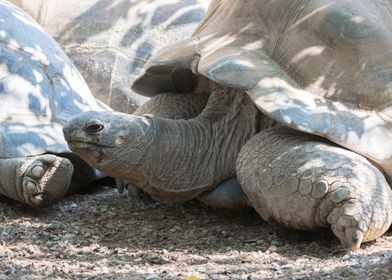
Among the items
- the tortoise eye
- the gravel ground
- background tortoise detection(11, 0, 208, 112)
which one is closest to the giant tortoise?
the tortoise eye

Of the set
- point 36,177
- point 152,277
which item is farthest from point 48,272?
point 36,177

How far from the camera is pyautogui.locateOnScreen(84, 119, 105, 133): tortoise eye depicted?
4.15 m

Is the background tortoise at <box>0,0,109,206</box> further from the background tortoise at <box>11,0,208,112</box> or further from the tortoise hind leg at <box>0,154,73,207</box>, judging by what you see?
the background tortoise at <box>11,0,208,112</box>

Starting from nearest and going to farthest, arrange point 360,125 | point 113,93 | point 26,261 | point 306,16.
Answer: point 26,261, point 360,125, point 306,16, point 113,93

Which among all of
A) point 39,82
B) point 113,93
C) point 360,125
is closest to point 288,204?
point 360,125

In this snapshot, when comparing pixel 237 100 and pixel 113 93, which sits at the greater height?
pixel 237 100

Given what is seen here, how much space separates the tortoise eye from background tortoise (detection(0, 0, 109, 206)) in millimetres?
521

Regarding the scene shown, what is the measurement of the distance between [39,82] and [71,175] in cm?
72

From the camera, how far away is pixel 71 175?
467cm

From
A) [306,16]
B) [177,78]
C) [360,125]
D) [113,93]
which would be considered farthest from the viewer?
[113,93]

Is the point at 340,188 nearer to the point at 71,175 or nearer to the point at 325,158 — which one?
the point at 325,158

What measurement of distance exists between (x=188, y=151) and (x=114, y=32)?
2.59m

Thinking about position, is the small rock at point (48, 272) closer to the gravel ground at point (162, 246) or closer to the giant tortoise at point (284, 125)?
the gravel ground at point (162, 246)

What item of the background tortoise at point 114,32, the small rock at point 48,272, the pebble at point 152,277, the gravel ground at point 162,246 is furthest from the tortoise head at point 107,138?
the background tortoise at point 114,32
